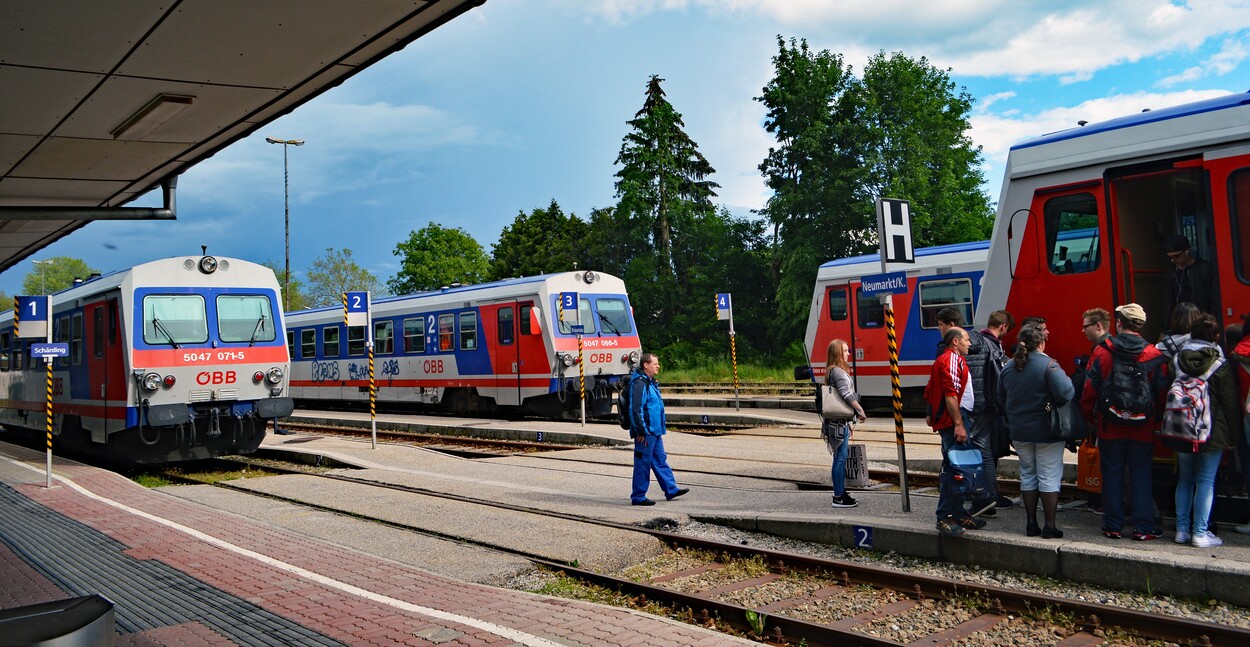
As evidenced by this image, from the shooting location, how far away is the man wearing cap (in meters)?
7.49

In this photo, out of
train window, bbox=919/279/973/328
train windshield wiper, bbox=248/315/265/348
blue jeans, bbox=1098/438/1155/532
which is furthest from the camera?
train window, bbox=919/279/973/328

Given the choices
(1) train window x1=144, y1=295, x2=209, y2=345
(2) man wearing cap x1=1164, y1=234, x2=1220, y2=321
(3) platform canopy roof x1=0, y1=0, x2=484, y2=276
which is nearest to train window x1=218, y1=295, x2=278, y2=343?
(1) train window x1=144, y1=295, x2=209, y2=345

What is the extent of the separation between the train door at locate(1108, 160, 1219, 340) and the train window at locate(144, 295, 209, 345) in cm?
1314

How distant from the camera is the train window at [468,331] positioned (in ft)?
71.8

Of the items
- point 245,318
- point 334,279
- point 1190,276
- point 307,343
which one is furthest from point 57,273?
point 1190,276

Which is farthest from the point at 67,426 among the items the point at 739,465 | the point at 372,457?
the point at 739,465

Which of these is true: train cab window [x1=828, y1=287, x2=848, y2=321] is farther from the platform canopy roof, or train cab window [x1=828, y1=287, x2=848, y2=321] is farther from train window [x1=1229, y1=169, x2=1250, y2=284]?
the platform canopy roof

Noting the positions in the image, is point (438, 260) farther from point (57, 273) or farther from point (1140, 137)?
point (1140, 137)

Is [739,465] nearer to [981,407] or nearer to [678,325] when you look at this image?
[981,407]

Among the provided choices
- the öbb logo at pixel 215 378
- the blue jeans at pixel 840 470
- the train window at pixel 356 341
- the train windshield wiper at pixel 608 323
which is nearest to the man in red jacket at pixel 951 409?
the blue jeans at pixel 840 470

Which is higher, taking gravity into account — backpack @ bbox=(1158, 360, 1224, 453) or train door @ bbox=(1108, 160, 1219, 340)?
train door @ bbox=(1108, 160, 1219, 340)

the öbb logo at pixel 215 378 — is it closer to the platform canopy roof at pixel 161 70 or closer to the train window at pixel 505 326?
the platform canopy roof at pixel 161 70

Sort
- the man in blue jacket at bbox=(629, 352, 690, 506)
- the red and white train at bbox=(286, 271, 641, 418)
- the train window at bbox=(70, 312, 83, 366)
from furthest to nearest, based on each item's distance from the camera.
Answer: the red and white train at bbox=(286, 271, 641, 418) < the train window at bbox=(70, 312, 83, 366) < the man in blue jacket at bbox=(629, 352, 690, 506)

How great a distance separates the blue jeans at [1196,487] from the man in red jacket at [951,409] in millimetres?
1454
